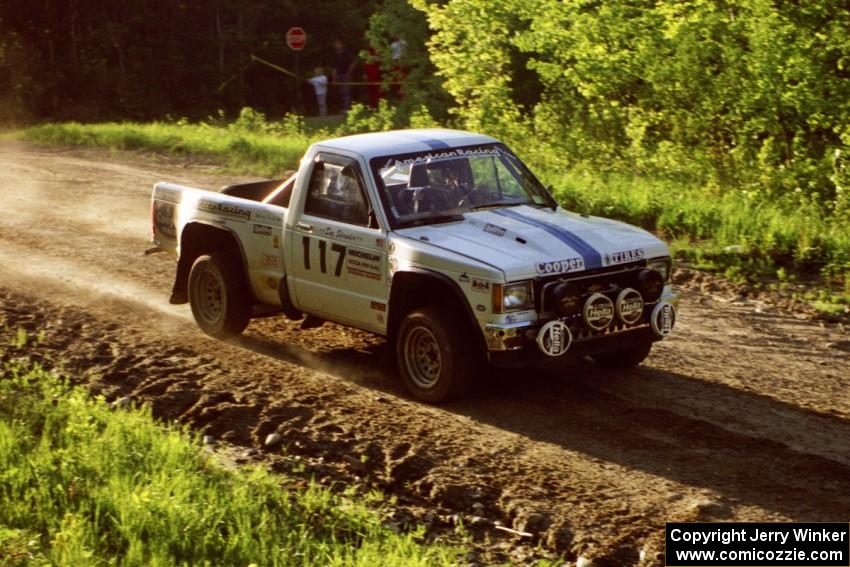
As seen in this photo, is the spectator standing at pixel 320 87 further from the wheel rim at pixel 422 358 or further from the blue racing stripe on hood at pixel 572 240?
the wheel rim at pixel 422 358

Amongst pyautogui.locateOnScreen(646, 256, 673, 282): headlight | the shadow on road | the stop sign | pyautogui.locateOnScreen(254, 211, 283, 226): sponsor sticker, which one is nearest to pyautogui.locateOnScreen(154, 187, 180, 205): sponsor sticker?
pyautogui.locateOnScreen(254, 211, 283, 226): sponsor sticker

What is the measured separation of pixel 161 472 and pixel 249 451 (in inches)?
40.7

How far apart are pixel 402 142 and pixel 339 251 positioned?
98 centimetres

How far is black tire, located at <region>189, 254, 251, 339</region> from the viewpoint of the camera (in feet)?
35.5

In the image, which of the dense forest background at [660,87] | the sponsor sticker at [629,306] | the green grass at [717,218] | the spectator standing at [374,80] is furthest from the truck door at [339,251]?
the spectator standing at [374,80]

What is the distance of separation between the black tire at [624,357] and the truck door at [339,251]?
5.71ft

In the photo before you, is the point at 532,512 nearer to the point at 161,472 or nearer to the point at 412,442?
the point at 412,442

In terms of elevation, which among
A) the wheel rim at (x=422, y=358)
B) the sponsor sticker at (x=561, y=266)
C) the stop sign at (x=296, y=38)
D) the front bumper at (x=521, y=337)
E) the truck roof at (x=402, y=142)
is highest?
the stop sign at (x=296, y=38)

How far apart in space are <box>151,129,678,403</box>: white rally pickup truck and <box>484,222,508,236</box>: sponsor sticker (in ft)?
0.05

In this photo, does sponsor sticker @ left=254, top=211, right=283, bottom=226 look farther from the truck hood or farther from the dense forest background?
the dense forest background

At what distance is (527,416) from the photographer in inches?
352

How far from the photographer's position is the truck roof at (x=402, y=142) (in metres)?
9.90

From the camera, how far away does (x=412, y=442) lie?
27.6 feet

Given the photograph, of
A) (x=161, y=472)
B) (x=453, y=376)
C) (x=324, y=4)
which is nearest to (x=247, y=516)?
(x=161, y=472)
